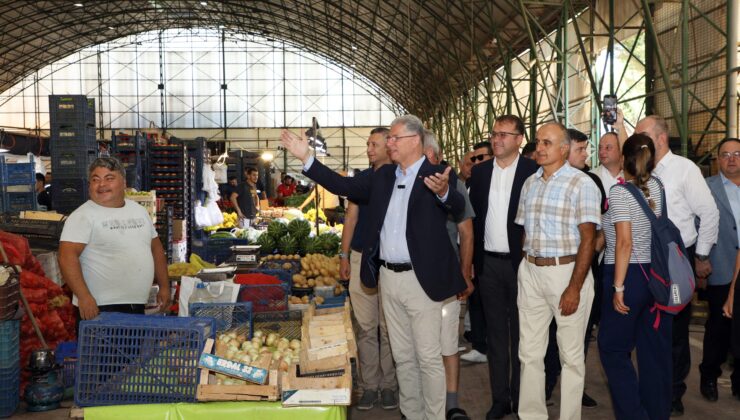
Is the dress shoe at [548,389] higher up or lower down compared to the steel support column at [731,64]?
lower down

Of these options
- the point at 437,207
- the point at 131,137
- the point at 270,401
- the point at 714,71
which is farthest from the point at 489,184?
the point at 131,137

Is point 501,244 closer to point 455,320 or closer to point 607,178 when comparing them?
point 455,320

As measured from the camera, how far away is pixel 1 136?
1446cm

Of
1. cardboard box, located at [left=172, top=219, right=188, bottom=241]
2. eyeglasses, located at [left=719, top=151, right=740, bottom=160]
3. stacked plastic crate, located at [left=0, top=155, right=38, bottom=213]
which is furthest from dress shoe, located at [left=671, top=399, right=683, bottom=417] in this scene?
stacked plastic crate, located at [left=0, top=155, right=38, bottom=213]

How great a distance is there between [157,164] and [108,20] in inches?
842

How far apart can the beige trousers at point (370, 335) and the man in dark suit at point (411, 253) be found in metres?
0.73

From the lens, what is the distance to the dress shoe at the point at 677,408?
13.3ft

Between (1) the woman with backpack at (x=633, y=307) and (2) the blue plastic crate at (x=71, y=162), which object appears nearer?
(1) the woman with backpack at (x=633, y=307)

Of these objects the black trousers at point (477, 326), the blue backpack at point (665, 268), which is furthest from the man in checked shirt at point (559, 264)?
the black trousers at point (477, 326)

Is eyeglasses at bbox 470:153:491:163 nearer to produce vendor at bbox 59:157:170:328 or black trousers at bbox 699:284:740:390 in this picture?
black trousers at bbox 699:284:740:390

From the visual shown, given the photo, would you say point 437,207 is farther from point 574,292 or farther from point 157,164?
point 157,164

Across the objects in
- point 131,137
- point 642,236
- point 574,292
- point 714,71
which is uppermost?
point 714,71

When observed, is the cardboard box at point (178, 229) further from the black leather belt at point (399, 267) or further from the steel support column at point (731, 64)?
the steel support column at point (731, 64)

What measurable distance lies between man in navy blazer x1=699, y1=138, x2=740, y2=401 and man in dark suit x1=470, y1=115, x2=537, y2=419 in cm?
127
